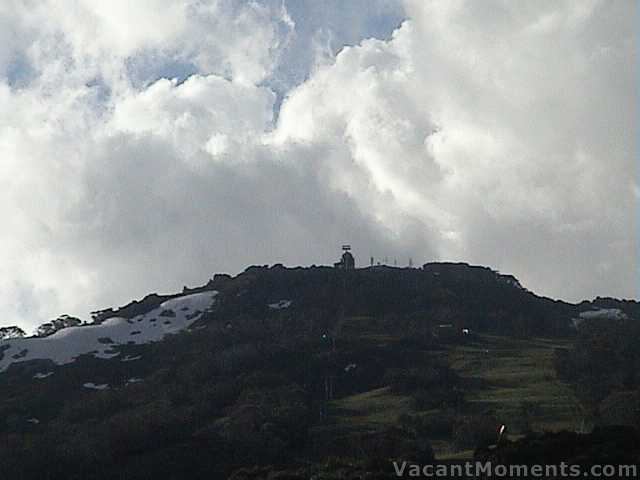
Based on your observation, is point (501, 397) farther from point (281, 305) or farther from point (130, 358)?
point (281, 305)

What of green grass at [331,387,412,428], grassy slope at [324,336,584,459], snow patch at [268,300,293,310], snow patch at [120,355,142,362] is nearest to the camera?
grassy slope at [324,336,584,459]

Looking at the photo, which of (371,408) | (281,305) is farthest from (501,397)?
(281,305)

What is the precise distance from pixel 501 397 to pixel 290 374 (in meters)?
26.1

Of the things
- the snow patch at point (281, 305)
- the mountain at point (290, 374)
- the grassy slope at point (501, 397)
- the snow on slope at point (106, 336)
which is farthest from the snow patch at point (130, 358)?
the grassy slope at point (501, 397)

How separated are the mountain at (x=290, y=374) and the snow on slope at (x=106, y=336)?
0.41m

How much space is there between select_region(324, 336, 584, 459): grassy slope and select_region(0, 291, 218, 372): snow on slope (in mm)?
43944

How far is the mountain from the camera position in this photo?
71.2m

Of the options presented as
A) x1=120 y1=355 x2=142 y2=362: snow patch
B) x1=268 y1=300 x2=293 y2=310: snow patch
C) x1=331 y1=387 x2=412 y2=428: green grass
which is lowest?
x1=331 y1=387 x2=412 y2=428: green grass

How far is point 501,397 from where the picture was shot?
88062 millimetres

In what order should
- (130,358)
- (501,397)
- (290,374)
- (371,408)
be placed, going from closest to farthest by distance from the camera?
(501,397), (371,408), (290,374), (130,358)

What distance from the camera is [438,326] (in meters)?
139

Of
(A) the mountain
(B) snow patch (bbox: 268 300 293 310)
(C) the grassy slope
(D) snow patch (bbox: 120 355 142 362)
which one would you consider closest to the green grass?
(C) the grassy slope

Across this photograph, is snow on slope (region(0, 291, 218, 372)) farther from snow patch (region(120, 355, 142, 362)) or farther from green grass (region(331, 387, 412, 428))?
green grass (region(331, 387, 412, 428))

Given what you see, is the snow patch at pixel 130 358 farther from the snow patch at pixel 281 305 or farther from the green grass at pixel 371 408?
the green grass at pixel 371 408
